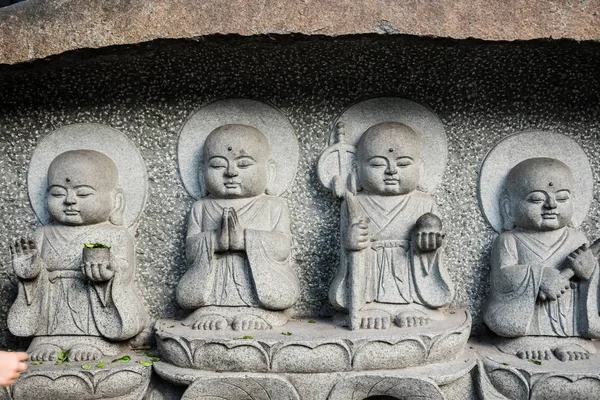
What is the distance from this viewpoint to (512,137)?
4207 mm

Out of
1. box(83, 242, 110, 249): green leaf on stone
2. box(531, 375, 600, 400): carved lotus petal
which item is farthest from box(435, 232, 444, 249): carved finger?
box(83, 242, 110, 249): green leaf on stone

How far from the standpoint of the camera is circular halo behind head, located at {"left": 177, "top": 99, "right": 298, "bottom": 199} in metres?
4.20

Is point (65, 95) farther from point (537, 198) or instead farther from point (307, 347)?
point (537, 198)

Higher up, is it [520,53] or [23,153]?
[520,53]

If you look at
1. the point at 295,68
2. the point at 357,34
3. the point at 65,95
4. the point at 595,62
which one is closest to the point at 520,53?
the point at 595,62

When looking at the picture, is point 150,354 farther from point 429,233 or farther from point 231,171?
point 429,233

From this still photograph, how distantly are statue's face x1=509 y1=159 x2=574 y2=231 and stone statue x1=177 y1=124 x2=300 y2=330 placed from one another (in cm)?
146

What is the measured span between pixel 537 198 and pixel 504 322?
0.77 m

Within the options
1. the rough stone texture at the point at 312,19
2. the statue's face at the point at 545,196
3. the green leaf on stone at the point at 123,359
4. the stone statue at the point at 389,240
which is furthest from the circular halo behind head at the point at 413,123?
the green leaf on stone at the point at 123,359

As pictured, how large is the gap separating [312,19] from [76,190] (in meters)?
1.73

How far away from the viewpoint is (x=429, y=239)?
3738mm

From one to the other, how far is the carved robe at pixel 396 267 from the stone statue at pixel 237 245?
0.37 metres

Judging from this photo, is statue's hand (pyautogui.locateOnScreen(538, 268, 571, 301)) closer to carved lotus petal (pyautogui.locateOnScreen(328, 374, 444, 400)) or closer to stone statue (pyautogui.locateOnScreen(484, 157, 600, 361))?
stone statue (pyautogui.locateOnScreen(484, 157, 600, 361))

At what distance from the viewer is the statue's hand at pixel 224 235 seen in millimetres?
3770
